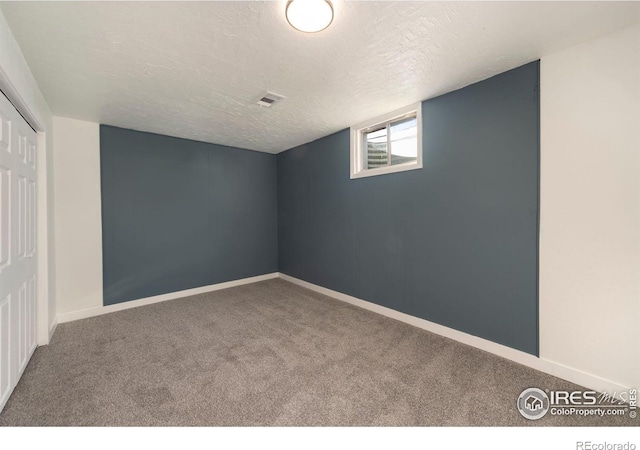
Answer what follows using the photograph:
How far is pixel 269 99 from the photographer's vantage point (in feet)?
8.52

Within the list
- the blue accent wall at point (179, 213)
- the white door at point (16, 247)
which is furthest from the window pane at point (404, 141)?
the white door at point (16, 247)

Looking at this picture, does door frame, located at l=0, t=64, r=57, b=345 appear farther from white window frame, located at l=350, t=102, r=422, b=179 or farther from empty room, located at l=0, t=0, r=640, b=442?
white window frame, located at l=350, t=102, r=422, b=179

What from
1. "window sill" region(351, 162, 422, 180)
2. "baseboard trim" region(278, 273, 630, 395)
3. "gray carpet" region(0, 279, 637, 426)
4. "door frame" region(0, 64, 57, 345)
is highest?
"window sill" region(351, 162, 422, 180)

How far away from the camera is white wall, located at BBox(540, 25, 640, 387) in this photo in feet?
5.33

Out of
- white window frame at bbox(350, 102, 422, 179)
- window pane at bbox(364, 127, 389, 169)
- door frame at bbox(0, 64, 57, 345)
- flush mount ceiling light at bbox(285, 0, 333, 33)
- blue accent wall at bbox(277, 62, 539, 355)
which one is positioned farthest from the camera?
window pane at bbox(364, 127, 389, 169)

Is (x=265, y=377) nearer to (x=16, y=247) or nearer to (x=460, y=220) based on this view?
(x=16, y=247)

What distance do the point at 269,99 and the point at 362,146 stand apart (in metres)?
1.45

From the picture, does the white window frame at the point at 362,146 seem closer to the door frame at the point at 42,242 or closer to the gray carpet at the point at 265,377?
the gray carpet at the point at 265,377

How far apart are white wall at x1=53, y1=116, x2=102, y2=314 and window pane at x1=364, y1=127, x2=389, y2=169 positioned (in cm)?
348

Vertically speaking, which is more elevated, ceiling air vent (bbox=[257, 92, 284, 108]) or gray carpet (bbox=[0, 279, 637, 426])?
ceiling air vent (bbox=[257, 92, 284, 108])

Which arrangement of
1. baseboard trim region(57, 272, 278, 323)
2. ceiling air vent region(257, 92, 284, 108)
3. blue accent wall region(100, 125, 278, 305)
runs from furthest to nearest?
blue accent wall region(100, 125, 278, 305)
baseboard trim region(57, 272, 278, 323)
ceiling air vent region(257, 92, 284, 108)

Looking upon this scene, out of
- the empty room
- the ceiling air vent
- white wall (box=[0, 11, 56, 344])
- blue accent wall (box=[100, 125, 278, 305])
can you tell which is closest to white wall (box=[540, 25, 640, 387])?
the empty room

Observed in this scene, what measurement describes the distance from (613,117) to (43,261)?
4766 mm

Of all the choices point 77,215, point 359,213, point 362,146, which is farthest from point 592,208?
point 77,215
